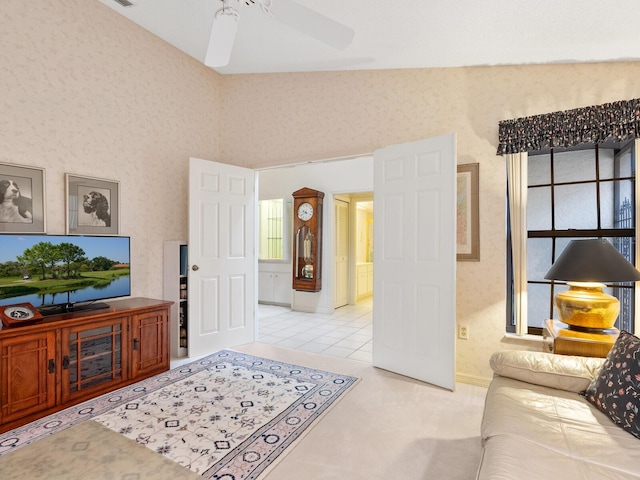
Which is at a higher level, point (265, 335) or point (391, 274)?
point (391, 274)

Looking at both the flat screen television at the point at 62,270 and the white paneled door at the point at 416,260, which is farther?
the white paneled door at the point at 416,260

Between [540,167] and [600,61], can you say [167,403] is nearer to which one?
[540,167]

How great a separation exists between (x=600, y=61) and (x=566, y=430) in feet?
8.65

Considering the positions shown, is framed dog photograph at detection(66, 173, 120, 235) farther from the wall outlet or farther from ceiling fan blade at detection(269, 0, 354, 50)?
the wall outlet

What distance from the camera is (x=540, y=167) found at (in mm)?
2869

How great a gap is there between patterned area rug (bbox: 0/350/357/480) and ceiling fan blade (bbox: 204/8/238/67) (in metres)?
→ 2.47

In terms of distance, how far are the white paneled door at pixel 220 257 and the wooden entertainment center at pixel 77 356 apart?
1.78 feet

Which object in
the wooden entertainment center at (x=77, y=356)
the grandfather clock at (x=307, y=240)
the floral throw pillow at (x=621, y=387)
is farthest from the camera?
the grandfather clock at (x=307, y=240)

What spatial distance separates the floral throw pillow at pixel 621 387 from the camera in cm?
138

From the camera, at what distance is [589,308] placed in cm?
207

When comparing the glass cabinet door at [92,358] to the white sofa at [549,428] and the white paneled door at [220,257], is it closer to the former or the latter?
the white paneled door at [220,257]

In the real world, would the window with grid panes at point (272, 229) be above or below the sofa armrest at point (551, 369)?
above

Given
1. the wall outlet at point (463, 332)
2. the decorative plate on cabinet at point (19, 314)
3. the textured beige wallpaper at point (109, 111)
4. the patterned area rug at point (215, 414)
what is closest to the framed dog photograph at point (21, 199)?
the textured beige wallpaper at point (109, 111)

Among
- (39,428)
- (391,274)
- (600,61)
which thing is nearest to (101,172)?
(39,428)
